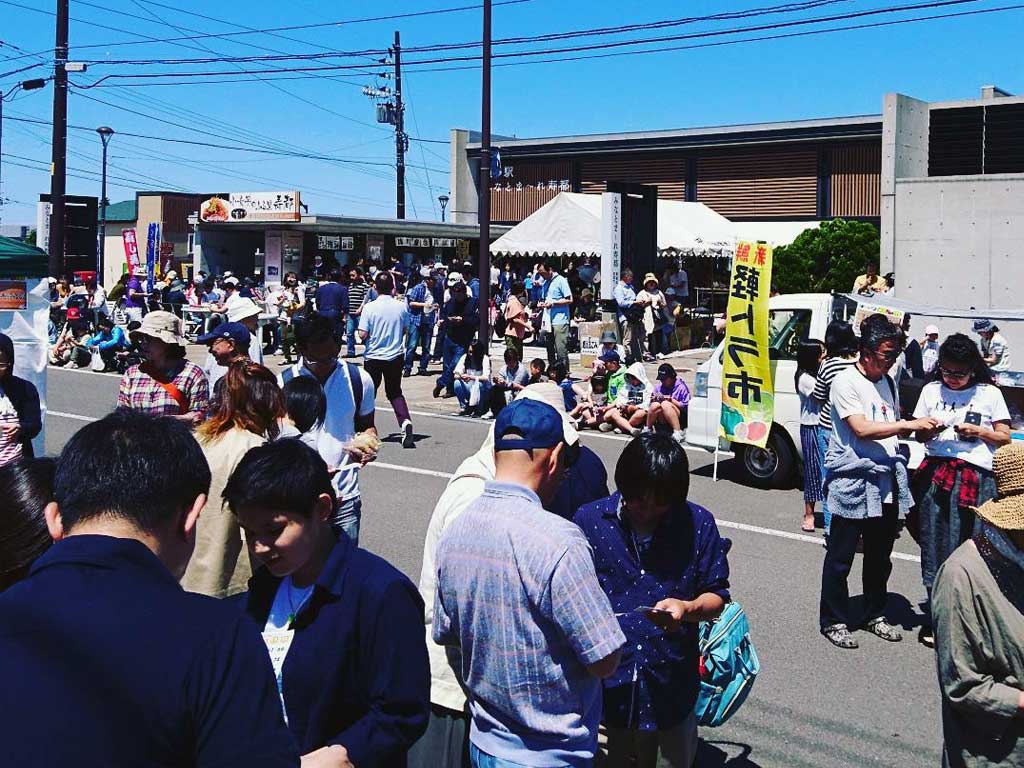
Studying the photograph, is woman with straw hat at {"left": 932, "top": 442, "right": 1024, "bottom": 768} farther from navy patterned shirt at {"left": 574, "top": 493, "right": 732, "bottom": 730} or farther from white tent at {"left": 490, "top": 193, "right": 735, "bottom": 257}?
white tent at {"left": 490, "top": 193, "right": 735, "bottom": 257}

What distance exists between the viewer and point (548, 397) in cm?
437

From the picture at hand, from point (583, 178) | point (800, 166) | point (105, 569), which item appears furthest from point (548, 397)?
point (583, 178)

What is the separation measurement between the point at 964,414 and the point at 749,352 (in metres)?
4.18

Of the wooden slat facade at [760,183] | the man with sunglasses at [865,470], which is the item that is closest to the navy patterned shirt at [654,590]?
the man with sunglasses at [865,470]

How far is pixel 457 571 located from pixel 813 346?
6637mm

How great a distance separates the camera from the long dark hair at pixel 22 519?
Answer: 2.71 metres

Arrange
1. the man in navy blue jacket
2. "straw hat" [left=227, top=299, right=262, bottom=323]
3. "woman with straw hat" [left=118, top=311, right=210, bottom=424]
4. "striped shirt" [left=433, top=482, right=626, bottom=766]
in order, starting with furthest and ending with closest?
"straw hat" [left=227, top=299, right=262, bottom=323] < "woman with straw hat" [left=118, top=311, right=210, bottom=424] < "striped shirt" [left=433, top=482, right=626, bottom=766] < the man in navy blue jacket

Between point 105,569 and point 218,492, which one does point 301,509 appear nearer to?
point 105,569

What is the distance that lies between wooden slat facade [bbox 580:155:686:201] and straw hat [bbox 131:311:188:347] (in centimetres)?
3224

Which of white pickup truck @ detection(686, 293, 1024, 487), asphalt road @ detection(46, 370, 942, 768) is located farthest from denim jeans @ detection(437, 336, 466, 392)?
white pickup truck @ detection(686, 293, 1024, 487)

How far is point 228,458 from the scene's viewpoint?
4441mm

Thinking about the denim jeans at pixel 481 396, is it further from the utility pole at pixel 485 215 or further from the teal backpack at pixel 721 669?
the teal backpack at pixel 721 669

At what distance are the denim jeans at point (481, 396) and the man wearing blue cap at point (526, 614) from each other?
12.5 meters

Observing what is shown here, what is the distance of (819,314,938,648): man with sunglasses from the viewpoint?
6430mm
